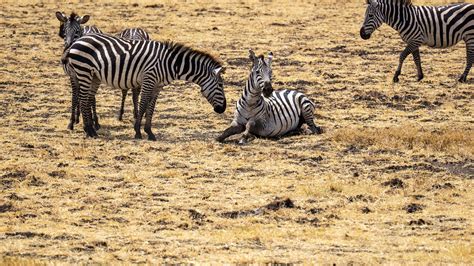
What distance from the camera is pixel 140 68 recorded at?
1590 centimetres

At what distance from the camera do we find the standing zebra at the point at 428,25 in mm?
21156

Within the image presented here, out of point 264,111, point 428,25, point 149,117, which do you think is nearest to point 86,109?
point 149,117

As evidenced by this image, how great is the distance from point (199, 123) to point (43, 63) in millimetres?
7130

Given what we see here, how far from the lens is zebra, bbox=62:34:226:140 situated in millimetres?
15883

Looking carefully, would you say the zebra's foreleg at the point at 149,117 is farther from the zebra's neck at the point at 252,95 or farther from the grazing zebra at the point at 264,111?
the zebra's neck at the point at 252,95

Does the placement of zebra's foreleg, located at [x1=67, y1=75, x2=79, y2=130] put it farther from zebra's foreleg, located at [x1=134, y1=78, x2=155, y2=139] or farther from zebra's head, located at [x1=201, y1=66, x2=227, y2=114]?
zebra's head, located at [x1=201, y1=66, x2=227, y2=114]

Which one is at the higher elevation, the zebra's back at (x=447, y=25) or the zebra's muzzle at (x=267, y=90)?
the zebra's back at (x=447, y=25)

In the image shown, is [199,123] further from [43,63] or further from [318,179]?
[43,63]

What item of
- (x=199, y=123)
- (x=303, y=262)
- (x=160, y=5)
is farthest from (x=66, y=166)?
(x=160, y=5)

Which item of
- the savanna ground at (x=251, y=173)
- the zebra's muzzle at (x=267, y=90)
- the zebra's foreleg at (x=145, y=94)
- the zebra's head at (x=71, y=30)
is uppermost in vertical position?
the zebra's head at (x=71, y=30)

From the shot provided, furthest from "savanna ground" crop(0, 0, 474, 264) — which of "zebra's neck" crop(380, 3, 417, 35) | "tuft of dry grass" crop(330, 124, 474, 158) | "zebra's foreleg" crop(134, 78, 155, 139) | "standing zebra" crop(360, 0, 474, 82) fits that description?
"zebra's neck" crop(380, 3, 417, 35)

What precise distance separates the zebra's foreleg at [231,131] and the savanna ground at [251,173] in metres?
0.20

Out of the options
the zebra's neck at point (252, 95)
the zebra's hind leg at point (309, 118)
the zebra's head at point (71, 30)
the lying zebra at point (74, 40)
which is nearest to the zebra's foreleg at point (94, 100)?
the lying zebra at point (74, 40)

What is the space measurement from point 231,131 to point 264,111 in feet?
1.97
